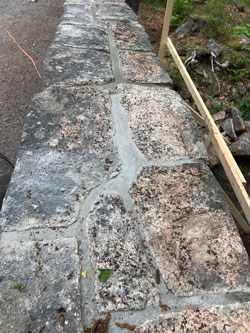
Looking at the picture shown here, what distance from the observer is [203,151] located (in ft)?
5.61

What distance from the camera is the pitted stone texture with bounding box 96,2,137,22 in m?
3.26

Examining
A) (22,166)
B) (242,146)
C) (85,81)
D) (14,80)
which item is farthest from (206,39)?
(22,166)

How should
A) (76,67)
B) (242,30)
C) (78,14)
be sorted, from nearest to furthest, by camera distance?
(76,67) < (78,14) < (242,30)

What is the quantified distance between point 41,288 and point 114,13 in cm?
303

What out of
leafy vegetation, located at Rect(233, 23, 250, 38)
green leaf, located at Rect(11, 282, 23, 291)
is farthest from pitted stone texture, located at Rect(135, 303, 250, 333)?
leafy vegetation, located at Rect(233, 23, 250, 38)

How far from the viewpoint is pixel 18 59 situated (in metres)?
4.28

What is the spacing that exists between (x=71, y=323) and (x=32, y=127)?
39.5 inches

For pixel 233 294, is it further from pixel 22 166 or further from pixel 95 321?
pixel 22 166

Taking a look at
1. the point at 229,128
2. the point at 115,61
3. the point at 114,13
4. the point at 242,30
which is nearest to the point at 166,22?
the point at 114,13

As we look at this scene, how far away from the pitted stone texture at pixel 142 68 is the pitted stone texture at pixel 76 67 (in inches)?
4.7

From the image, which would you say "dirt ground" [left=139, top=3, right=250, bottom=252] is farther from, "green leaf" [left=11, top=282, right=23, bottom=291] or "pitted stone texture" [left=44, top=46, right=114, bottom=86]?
"green leaf" [left=11, top=282, right=23, bottom=291]

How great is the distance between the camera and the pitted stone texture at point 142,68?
2270mm

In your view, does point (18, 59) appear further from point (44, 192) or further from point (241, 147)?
point (44, 192)

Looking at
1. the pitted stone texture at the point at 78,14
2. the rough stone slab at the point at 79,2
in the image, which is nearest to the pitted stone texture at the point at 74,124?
the pitted stone texture at the point at 78,14
